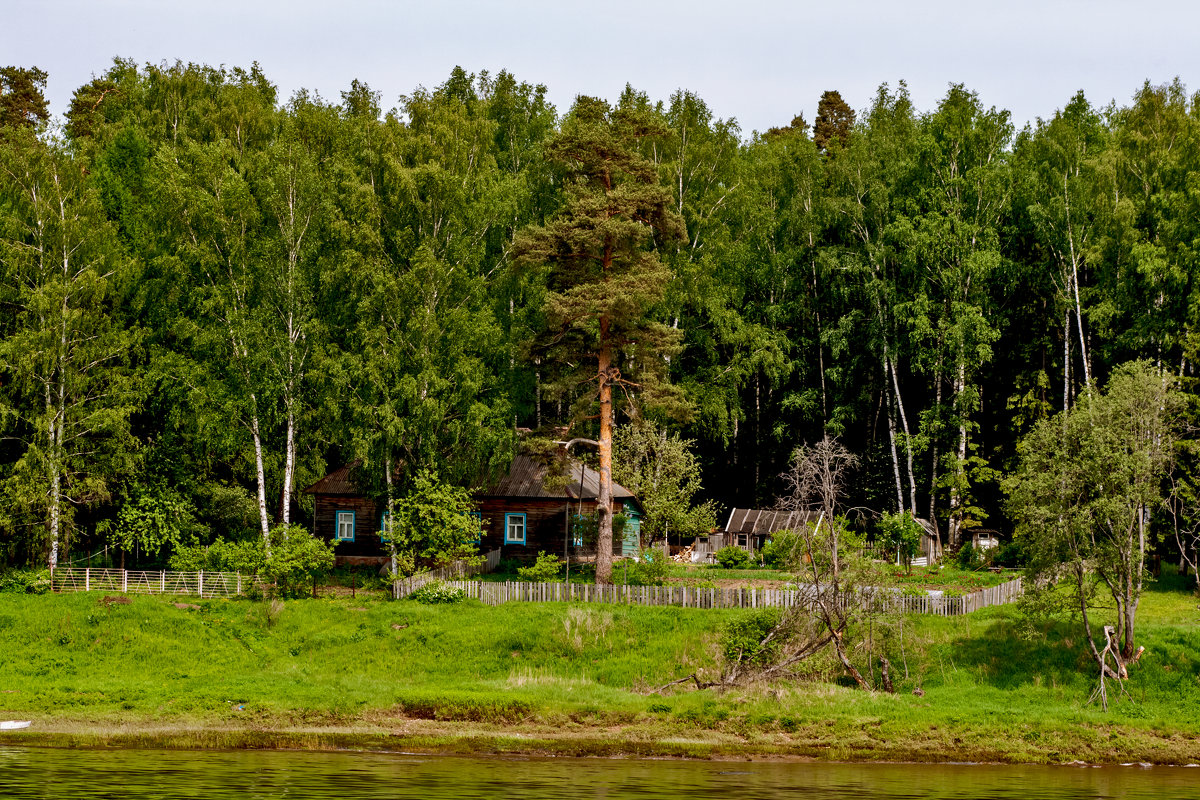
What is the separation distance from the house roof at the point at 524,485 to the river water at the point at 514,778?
20672 millimetres

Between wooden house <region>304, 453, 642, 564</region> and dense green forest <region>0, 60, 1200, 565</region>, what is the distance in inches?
70.7

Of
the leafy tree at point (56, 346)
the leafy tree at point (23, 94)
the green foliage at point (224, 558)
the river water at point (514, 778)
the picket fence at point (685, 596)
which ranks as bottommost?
the river water at point (514, 778)

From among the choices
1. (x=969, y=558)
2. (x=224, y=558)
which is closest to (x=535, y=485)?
(x=224, y=558)

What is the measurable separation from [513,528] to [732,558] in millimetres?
10727

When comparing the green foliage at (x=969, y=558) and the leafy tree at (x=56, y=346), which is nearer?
the leafy tree at (x=56, y=346)

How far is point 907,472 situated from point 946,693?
88.6 feet

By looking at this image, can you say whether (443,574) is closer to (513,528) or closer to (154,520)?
Answer: (513,528)

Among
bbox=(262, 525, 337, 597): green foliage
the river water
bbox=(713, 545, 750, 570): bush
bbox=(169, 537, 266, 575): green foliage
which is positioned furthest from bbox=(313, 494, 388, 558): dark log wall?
the river water

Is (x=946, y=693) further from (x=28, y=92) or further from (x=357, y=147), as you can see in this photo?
(x=28, y=92)

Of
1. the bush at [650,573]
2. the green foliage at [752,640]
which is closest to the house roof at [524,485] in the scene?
the bush at [650,573]

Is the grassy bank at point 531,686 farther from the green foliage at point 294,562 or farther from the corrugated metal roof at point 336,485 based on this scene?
the corrugated metal roof at point 336,485

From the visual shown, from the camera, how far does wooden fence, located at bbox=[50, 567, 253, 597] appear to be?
39375 millimetres

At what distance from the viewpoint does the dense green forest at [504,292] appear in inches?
1682

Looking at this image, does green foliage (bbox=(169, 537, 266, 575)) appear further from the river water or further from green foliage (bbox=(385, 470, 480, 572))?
the river water
